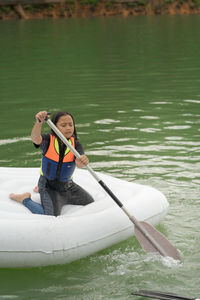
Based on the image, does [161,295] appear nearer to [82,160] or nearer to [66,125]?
[82,160]

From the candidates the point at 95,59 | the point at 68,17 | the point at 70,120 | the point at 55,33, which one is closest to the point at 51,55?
the point at 95,59

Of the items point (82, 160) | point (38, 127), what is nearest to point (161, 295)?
point (82, 160)

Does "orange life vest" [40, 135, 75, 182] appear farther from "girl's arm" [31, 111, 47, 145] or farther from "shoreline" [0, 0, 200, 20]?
"shoreline" [0, 0, 200, 20]

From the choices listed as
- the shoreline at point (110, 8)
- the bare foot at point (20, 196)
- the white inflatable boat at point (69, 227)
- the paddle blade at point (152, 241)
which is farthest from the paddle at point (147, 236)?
the shoreline at point (110, 8)

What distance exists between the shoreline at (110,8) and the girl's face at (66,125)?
26.0 metres

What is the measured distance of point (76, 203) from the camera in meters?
4.41

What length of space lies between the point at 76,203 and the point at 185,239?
2.73 ft

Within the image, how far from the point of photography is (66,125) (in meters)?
4.33

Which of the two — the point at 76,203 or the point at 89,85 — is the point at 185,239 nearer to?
the point at 76,203

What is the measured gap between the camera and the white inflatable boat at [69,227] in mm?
3941

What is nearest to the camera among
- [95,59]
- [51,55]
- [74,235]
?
[74,235]

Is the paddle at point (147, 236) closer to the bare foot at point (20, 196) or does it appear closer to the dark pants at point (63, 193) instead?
the dark pants at point (63, 193)

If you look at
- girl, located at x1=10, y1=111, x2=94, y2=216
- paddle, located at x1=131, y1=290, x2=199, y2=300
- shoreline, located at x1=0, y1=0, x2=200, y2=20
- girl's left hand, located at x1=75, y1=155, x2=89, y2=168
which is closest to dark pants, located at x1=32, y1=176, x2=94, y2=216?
girl, located at x1=10, y1=111, x2=94, y2=216

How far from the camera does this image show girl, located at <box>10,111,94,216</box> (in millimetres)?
4305
